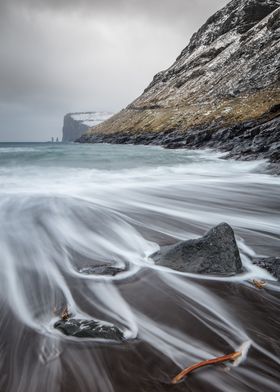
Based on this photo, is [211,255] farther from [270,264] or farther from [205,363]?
[205,363]

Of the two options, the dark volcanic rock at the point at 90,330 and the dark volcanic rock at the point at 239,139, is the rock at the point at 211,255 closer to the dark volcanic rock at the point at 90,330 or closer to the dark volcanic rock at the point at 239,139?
the dark volcanic rock at the point at 90,330

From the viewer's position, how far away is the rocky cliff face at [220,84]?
47.4m

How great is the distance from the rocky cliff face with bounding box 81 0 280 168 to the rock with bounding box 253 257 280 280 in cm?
3081

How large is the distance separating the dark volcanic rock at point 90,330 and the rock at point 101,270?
4.05ft

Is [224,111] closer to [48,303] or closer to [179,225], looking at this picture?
[179,225]

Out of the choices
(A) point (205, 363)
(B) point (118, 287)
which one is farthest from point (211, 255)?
(A) point (205, 363)

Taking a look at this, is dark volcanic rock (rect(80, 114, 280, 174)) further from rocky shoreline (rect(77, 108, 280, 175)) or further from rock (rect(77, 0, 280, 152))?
rock (rect(77, 0, 280, 152))

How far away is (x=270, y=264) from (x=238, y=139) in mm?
30336

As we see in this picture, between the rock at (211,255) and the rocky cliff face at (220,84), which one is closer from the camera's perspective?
the rock at (211,255)

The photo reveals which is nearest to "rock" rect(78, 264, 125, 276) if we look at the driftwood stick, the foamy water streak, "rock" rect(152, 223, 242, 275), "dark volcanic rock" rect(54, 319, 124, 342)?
the foamy water streak

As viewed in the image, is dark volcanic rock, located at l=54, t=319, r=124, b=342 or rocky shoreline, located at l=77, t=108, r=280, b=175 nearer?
dark volcanic rock, located at l=54, t=319, r=124, b=342

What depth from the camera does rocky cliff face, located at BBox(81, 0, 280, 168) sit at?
47.4m

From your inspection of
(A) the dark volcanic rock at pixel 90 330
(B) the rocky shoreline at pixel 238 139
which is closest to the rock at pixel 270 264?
(A) the dark volcanic rock at pixel 90 330

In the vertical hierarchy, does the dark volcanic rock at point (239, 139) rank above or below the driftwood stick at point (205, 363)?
above
